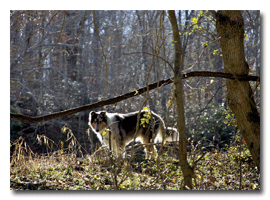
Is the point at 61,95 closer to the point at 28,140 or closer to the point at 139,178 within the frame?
the point at 28,140

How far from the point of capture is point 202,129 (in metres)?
7.36

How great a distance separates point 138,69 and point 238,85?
15.6 ft

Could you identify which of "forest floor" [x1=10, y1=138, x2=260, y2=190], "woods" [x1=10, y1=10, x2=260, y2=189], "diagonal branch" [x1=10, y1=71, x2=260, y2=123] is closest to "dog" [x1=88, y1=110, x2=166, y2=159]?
"woods" [x1=10, y1=10, x2=260, y2=189]

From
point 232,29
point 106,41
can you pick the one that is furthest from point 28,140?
point 232,29

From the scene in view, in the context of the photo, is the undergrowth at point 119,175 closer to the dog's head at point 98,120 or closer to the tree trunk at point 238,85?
the tree trunk at point 238,85

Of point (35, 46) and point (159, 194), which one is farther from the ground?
point (35, 46)

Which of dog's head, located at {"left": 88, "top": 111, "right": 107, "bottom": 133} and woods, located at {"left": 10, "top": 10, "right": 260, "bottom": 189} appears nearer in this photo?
woods, located at {"left": 10, "top": 10, "right": 260, "bottom": 189}

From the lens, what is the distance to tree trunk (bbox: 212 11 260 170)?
2875 millimetres

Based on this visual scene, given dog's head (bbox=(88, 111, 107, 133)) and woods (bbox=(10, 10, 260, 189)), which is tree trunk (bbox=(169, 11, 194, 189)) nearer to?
woods (bbox=(10, 10, 260, 189))

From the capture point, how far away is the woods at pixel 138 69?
2.91m

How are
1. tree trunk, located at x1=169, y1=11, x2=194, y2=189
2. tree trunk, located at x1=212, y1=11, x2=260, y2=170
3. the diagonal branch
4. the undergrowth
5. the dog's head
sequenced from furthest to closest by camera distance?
the dog's head
the undergrowth
tree trunk, located at x1=212, y1=11, x2=260, y2=170
the diagonal branch
tree trunk, located at x1=169, y1=11, x2=194, y2=189

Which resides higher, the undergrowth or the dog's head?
the dog's head
